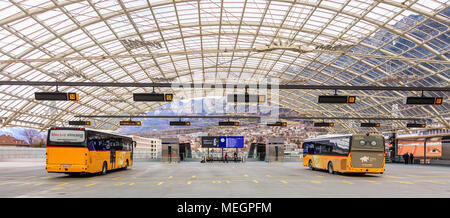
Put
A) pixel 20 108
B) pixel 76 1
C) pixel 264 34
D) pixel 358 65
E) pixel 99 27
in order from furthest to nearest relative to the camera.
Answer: pixel 20 108, pixel 358 65, pixel 264 34, pixel 99 27, pixel 76 1

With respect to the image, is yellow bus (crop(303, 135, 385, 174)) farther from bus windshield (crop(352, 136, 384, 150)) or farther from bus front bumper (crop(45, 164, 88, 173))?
bus front bumper (crop(45, 164, 88, 173))

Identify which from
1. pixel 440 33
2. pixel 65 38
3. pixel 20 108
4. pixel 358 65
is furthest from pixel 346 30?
pixel 20 108

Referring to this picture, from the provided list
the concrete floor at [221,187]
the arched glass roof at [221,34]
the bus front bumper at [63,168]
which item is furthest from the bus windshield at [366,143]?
the bus front bumper at [63,168]

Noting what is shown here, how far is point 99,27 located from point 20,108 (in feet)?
86.6

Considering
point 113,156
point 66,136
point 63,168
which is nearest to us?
point 63,168

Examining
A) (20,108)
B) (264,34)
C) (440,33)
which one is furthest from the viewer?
(20,108)

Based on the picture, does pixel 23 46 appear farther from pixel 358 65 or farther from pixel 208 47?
pixel 358 65

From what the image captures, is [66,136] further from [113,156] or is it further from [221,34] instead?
[221,34]

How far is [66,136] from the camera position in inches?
805

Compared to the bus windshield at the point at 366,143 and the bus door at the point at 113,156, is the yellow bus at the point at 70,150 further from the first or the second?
the bus windshield at the point at 366,143

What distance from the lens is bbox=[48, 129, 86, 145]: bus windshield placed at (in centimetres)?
2033

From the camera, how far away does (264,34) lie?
114 ft

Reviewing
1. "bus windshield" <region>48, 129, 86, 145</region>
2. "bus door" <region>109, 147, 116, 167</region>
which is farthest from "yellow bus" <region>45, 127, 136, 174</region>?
"bus door" <region>109, 147, 116, 167</region>

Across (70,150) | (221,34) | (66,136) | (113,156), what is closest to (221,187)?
(70,150)
